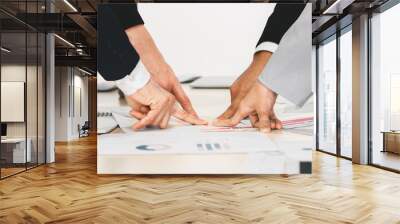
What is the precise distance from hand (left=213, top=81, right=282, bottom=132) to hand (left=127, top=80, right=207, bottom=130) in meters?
0.55

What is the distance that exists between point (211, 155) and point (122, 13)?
2951 millimetres

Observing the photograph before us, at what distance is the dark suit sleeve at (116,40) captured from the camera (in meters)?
6.36

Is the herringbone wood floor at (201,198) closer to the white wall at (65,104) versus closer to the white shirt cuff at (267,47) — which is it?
the white shirt cuff at (267,47)

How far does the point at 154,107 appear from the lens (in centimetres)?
643

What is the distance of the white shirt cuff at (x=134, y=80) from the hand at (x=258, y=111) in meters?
1.46

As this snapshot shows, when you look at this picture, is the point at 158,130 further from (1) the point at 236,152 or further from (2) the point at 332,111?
(2) the point at 332,111

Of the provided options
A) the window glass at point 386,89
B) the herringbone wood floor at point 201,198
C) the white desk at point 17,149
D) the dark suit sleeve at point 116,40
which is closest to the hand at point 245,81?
the herringbone wood floor at point 201,198

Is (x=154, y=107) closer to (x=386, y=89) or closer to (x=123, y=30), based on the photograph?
(x=123, y=30)

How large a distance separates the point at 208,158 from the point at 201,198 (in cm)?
165

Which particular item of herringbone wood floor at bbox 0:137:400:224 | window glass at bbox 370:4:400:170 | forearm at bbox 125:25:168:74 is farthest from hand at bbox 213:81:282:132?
window glass at bbox 370:4:400:170

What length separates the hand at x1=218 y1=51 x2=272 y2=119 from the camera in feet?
21.0

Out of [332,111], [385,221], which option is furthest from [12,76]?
[332,111]

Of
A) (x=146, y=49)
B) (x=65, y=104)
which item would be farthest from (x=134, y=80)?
(x=65, y=104)

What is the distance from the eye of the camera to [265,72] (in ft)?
21.0
